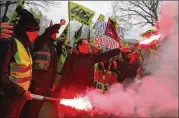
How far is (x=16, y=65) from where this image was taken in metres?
4.26

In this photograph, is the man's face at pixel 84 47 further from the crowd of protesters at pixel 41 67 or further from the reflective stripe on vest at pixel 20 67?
the reflective stripe on vest at pixel 20 67

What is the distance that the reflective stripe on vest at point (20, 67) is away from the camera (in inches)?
167

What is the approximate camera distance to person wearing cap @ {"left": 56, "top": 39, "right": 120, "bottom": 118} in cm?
641

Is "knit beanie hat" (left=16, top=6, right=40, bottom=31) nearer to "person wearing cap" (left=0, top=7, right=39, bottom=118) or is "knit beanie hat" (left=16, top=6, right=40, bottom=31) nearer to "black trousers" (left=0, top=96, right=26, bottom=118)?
"person wearing cap" (left=0, top=7, right=39, bottom=118)

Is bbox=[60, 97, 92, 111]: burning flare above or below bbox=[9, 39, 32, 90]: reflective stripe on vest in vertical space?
below

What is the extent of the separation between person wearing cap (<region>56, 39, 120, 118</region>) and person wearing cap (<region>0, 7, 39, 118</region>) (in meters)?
1.95

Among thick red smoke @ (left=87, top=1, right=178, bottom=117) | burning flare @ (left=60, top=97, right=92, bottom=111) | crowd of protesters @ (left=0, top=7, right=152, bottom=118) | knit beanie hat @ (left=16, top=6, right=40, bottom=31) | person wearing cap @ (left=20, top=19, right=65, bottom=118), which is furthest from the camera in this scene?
person wearing cap @ (left=20, top=19, right=65, bottom=118)

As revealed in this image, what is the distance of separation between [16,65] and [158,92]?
276 centimetres

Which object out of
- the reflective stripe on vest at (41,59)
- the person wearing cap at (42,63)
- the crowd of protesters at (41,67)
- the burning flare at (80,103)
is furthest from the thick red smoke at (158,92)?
the reflective stripe on vest at (41,59)

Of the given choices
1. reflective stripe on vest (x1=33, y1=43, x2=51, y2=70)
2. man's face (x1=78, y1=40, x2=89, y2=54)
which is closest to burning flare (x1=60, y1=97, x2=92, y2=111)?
reflective stripe on vest (x1=33, y1=43, x2=51, y2=70)

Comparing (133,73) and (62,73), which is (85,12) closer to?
(133,73)

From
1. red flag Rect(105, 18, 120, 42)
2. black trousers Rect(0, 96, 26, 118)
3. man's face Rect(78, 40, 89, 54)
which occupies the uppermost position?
red flag Rect(105, 18, 120, 42)

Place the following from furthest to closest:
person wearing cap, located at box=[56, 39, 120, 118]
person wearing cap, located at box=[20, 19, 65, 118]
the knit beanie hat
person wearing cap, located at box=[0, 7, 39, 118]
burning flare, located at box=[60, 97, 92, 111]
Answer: person wearing cap, located at box=[56, 39, 120, 118], person wearing cap, located at box=[20, 19, 65, 118], burning flare, located at box=[60, 97, 92, 111], the knit beanie hat, person wearing cap, located at box=[0, 7, 39, 118]

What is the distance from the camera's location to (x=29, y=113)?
558 cm
